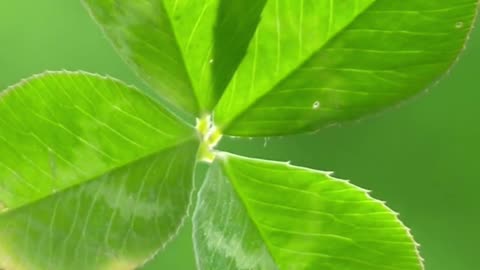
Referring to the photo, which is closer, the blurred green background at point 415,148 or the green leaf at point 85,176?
the green leaf at point 85,176

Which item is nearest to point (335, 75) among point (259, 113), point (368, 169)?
point (259, 113)

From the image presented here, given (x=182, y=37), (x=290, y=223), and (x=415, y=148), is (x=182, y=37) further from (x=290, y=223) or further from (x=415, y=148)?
(x=415, y=148)

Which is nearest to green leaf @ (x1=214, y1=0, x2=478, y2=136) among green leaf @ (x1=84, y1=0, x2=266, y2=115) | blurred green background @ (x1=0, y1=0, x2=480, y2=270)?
green leaf @ (x1=84, y1=0, x2=266, y2=115)

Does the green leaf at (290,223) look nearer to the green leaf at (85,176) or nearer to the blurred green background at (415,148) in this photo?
the green leaf at (85,176)

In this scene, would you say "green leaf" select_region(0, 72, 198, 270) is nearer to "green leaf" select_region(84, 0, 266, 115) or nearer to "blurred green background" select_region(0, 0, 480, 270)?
"green leaf" select_region(84, 0, 266, 115)

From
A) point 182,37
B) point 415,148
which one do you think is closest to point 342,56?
point 182,37

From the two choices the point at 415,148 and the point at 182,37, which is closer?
the point at 182,37

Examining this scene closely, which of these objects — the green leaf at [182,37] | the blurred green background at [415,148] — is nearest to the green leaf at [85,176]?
the green leaf at [182,37]
